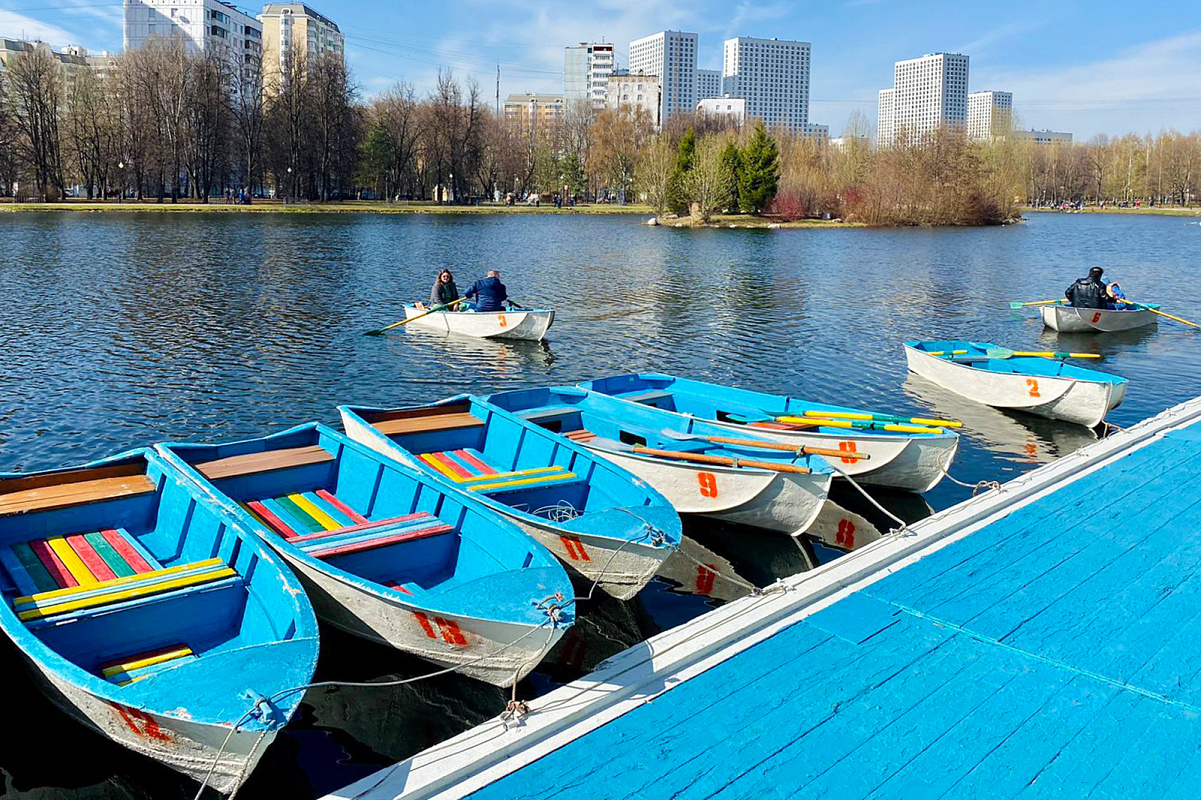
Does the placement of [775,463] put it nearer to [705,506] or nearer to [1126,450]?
[705,506]

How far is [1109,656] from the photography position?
661 centimetres

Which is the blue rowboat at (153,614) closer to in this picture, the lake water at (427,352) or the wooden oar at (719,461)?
the lake water at (427,352)

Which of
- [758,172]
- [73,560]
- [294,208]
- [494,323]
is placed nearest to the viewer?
[73,560]

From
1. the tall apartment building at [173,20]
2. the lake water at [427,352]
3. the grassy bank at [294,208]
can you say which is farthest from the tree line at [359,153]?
the tall apartment building at [173,20]

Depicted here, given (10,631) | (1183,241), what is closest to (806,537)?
(10,631)

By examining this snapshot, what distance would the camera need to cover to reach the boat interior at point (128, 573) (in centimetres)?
706

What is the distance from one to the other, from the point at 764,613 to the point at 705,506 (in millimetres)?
4181

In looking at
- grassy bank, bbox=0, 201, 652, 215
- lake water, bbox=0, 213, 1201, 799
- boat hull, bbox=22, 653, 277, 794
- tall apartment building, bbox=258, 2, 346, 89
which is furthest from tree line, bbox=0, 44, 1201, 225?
boat hull, bbox=22, 653, 277, 794

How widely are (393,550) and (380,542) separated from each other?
0.17m

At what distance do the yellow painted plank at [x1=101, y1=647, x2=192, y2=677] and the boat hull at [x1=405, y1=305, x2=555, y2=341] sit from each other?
17376 millimetres

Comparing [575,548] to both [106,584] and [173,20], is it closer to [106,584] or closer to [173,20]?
[106,584]

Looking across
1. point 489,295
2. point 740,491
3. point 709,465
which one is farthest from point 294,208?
point 740,491

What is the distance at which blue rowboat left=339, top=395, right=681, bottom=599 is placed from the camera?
28.8 ft

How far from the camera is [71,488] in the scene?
9500 millimetres
